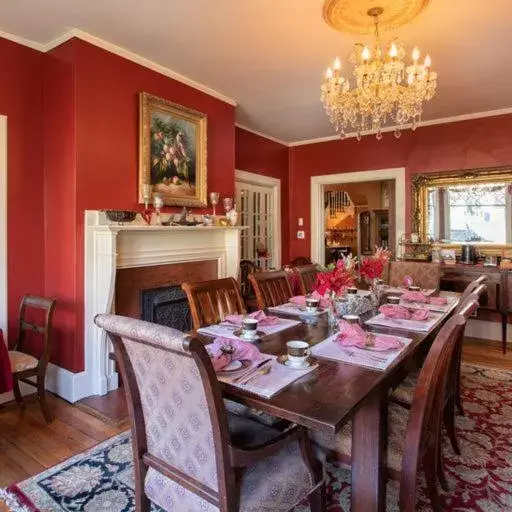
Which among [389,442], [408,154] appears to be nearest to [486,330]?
[408,154]

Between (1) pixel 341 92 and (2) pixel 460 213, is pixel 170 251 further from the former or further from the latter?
(2) pixel 460 213

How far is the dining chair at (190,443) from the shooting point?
1.09 metres

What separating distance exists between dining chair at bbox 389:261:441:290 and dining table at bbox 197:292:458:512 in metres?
2.31

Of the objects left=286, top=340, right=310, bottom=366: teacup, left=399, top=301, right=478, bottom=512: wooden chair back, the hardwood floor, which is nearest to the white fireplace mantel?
the hardwood floor

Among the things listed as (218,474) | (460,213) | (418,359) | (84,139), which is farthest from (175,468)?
(460,213)

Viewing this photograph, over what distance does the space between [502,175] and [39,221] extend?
190 inches

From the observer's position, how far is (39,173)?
10.2 ft

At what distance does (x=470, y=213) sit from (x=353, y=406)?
4.44m

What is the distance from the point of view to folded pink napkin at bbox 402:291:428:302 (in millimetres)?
2804

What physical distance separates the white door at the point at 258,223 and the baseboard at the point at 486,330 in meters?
2.66

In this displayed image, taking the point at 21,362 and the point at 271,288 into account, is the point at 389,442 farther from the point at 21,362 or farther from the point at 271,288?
the point at 21,362

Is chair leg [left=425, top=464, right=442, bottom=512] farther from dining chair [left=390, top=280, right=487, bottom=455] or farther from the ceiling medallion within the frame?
the ceiling medallion

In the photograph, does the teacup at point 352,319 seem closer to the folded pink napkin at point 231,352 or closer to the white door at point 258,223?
the folded pink napkin at point 231,352

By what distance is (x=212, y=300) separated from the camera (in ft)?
7.88
